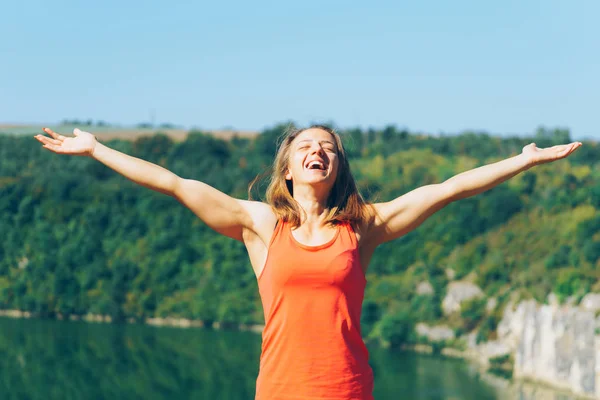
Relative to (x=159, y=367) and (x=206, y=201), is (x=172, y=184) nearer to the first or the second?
(x=206, y=201)

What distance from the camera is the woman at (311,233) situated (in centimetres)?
299

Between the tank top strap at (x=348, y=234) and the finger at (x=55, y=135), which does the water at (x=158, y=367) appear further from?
the tank top strap at (x=348, y=234)

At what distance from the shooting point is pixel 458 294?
46.2m

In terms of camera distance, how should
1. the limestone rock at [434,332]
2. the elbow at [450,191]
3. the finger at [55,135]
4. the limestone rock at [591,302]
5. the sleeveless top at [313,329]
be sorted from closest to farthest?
the sleeveless top at [313,329] → the elbow at [450,191] → the finger at [55,135] → the limestone rock at [591,302] → the limestone rock at [434,332]

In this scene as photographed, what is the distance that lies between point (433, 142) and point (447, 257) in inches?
531

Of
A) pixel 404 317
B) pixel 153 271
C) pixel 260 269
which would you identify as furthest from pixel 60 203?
pixel 260 269

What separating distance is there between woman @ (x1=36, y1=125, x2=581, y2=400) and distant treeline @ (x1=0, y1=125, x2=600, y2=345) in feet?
121

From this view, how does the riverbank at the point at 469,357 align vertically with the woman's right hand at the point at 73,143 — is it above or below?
below

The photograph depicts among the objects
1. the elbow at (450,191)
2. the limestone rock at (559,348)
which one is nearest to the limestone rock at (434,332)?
the limestone rock at (559,348)

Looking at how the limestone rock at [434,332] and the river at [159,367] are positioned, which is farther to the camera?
the limestone rock at [434,332]

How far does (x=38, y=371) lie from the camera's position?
40125mm

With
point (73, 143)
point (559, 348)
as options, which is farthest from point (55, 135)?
point (559, 348)

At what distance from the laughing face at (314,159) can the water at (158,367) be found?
28610 mm

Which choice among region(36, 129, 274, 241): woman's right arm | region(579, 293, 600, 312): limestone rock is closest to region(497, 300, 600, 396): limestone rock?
region(579, 293, 600, 312): limestone rock
